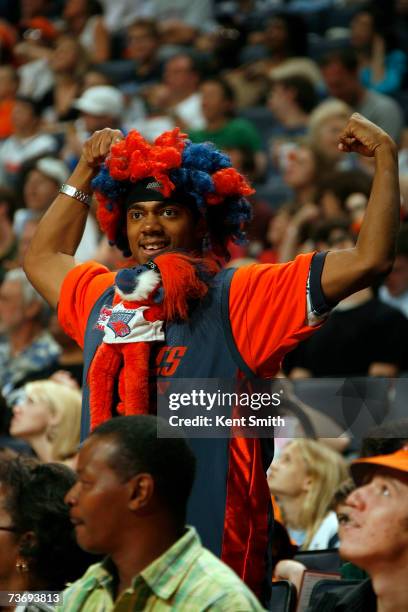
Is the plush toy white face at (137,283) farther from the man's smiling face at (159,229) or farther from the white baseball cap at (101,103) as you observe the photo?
the white baseball cap at (101,103)

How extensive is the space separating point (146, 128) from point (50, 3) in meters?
4.31

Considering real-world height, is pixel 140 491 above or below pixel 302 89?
below

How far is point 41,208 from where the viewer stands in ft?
29.7

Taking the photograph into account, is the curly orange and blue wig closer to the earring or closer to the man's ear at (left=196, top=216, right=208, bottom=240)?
the man's ear at (left=196, top=216, right=208, bottom=240)

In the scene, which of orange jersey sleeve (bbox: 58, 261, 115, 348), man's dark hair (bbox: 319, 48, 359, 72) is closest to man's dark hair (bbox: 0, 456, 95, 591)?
orange jersey sleeve (bbox: 58, 261, 115, 348)

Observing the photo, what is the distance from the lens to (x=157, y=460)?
2633 millimetres

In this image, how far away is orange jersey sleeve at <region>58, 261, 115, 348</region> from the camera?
3.62 meters

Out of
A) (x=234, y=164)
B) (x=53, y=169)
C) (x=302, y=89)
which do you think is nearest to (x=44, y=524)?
(x=234, y=164)

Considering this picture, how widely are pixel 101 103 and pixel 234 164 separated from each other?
1.54m

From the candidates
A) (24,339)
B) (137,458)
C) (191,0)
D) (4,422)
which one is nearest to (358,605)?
(137,458)

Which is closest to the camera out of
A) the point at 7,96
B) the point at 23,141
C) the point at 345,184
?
the point at 345,184

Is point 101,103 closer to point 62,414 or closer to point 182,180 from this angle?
point 62,414

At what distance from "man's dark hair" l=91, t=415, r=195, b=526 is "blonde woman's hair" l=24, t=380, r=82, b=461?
124 inches

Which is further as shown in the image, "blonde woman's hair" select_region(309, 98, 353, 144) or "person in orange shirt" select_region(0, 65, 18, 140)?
"person in orange shirt" select_region(0, 65, 18, 140)
